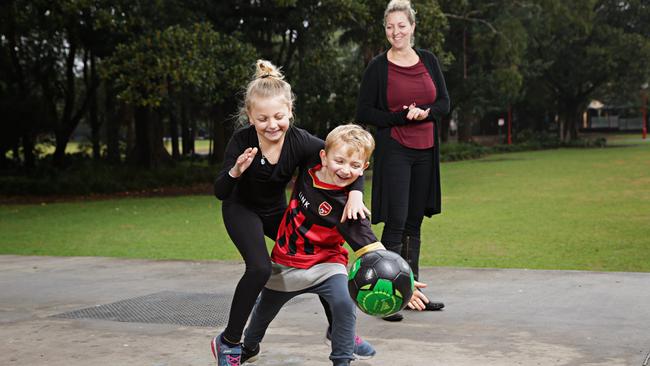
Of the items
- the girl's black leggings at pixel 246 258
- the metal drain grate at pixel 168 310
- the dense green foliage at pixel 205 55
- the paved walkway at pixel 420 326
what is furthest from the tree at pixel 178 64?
the girl's black leggings at pixel 246 258

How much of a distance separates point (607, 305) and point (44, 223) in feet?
37.6

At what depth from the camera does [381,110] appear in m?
5.92

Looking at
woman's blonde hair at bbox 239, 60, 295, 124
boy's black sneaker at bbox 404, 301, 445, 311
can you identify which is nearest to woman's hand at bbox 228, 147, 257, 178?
woman's blonde hair at bbox 239, 60, 295, 124

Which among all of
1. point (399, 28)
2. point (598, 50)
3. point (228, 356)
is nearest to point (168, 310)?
point (228, 356)

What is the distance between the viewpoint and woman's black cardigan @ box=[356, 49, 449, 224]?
5.85 m

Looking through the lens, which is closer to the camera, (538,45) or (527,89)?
(538,45)

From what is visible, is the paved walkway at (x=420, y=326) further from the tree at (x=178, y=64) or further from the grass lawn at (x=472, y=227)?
the tree at (x=178, y=64)

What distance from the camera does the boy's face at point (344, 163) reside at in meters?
4.21

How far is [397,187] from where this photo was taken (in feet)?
19.1

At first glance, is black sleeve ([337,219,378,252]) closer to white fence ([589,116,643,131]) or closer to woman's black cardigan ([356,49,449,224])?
woman's black cardigan ([356,49,449,224])

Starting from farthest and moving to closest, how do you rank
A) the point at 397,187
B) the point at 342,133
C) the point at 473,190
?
1. the point at 473,190
2. the point at 397,187
3. the point at 342,133

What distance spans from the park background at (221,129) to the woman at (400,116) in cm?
291

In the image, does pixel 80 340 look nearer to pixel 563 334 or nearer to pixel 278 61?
pixel 563 334

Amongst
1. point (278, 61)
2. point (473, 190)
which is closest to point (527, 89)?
point (278, 61)
